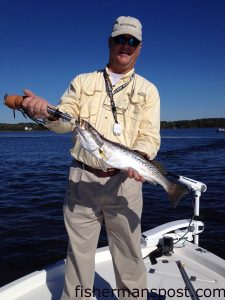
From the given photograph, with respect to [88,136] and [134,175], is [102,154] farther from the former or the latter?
[134,175]

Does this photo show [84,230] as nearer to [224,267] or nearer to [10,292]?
[10,292]

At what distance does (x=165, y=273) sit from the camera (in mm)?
5383

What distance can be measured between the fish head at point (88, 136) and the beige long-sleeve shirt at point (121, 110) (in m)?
0.29

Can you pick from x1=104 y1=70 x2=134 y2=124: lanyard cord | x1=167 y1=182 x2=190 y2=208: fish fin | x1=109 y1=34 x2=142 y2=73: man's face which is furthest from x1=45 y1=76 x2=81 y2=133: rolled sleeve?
x1=167 y1=182 x2=190 y2=208: fish fin

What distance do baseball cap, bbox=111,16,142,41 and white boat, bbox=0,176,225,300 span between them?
2850 millimetres

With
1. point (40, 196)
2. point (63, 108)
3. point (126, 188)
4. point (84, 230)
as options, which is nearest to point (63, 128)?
point (63, 108)

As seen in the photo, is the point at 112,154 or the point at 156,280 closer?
the point at 112,154

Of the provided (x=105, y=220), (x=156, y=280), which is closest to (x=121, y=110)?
(x=105, y=220)

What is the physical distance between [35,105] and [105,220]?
1.75 m

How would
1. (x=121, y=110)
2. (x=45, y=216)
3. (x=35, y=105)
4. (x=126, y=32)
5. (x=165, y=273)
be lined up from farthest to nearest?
(x=45, y=216) < (x=165, y=273) < (x=121, y=110) < (x=126, y=32) < (x=35, y=105)

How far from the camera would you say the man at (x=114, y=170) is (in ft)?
13.5

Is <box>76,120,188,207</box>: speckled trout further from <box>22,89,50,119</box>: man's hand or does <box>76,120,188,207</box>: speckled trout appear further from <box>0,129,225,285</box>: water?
<box>0,129,225,285</box>: water

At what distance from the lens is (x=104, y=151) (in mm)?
3852

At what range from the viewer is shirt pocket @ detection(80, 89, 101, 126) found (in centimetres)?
A: 420
